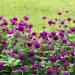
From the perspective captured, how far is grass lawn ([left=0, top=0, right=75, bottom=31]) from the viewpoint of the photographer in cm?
796

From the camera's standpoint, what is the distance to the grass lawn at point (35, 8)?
7.96 metres

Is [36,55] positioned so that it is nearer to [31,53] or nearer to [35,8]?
[31,53]

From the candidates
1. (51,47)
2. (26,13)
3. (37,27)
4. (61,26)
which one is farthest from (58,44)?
(26,13)

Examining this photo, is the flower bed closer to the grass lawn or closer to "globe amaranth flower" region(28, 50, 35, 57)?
"globe amaranth flower" region(28, 50, 35, 57)

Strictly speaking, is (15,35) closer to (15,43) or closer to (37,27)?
(15,43)

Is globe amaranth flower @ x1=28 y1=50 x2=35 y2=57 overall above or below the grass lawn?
below

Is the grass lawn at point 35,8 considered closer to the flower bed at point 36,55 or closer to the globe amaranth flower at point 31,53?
the flower bed at point 36,55

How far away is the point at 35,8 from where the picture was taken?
A: 8.55m

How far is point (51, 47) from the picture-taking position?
3.47 m

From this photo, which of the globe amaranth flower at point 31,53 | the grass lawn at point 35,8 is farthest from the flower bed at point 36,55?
the grass lawn at point 35,8

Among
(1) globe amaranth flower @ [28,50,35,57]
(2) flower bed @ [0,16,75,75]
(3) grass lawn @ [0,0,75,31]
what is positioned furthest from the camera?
(3) grass lawn @ [0,0,75,31]

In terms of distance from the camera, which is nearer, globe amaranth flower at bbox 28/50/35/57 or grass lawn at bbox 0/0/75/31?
globe amaranth flower at bbox 28/50/35/57

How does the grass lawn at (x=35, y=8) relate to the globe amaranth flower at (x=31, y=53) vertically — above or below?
above

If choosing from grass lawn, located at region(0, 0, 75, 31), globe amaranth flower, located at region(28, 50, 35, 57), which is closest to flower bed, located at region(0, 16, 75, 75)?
globe amaranth flower, located at region(28, 50, 35, 57)
